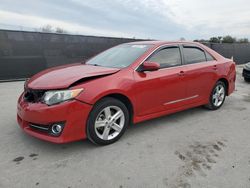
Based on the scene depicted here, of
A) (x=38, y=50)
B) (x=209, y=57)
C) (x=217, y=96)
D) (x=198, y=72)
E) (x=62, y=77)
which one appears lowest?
(x=217, y=96)

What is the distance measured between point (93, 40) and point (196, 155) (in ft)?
27.8

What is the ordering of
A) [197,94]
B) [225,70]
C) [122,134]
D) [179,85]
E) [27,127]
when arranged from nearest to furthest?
1. [27,127]
2. [122,134]
3. [179,85]
4. [197,94]
5. [225,70]

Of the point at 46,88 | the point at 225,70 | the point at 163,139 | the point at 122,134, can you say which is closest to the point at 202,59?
the point at 225,70

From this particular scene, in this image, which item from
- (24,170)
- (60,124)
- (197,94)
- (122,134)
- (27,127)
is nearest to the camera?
(24,170)

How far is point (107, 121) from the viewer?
11.1 feet

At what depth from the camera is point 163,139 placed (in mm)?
3691

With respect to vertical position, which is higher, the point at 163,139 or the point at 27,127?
the point at 27,127

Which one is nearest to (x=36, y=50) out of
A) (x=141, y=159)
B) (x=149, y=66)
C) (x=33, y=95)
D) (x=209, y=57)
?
(x=33, y=95)

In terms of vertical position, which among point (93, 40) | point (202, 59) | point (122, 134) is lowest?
point (122, 134)

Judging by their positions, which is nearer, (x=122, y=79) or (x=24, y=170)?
(x=24, y=170)

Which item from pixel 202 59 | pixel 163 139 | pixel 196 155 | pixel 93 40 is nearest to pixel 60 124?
pixel 163 139

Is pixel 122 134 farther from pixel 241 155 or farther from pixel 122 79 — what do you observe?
pixel 241 155

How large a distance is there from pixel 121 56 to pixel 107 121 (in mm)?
1320

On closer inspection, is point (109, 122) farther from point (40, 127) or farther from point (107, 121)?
point (40, 127)
